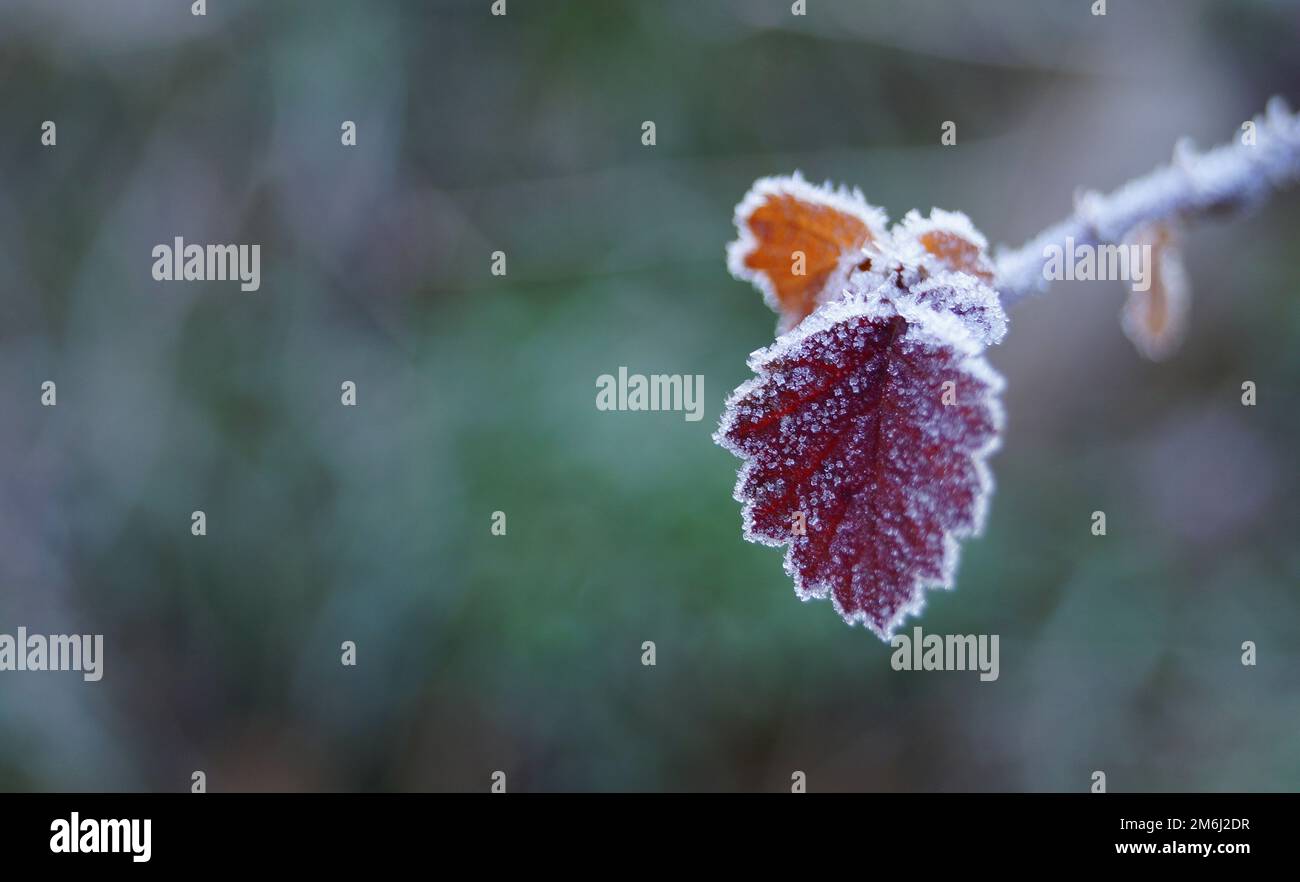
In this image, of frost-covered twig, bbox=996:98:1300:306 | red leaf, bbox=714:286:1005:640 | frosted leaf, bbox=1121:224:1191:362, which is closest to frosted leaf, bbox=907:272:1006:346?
red leaf, bbox=714:286:1005:640

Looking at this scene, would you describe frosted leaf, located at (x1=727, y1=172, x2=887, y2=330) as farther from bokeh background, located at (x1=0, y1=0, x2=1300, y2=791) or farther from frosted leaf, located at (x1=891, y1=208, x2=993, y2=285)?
bokeh background, located at (x1=0, y1=0, x2=1300, y2=791)

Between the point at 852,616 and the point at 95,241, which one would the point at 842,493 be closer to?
the point at 852,616

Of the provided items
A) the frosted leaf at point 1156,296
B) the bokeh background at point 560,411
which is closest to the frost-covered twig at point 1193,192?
the frosted leaf at point 1156,296

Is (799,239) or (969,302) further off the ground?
(799,239)

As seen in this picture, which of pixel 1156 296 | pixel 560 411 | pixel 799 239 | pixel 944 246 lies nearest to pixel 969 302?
pixel 944 246

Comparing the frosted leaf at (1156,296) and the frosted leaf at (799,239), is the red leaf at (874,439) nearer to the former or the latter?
the frosted leaf at (799,239)

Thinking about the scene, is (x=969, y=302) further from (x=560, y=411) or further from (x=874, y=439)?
(x=560, y=411)

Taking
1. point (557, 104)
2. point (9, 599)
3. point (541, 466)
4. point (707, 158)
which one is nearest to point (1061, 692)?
point (541, 466)
